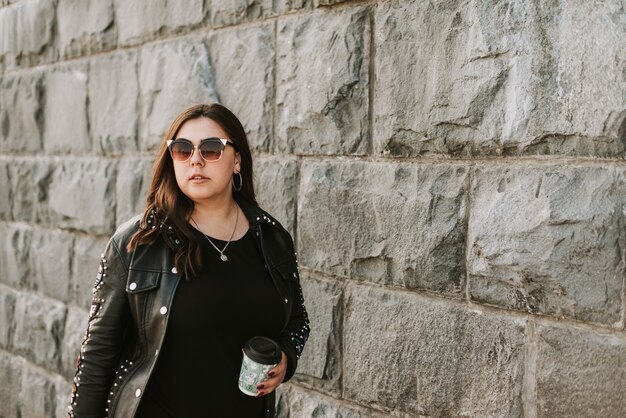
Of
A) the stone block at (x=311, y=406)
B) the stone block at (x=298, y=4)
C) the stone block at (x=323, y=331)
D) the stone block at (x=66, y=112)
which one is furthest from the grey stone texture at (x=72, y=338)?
the stone block at (x=298, y=4)

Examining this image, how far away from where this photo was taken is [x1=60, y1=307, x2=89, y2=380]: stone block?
5.25 metres

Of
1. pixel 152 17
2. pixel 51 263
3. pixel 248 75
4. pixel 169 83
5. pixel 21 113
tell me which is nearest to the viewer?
pixel 248 75

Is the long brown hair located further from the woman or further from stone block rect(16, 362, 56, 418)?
stone block rect(16, 362, 56, 418)

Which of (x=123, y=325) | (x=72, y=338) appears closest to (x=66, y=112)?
(x=72, y=338)

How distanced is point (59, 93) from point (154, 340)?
345cm

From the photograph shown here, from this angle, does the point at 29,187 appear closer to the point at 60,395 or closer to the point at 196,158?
the point at 60,395

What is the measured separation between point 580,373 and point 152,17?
3211 mm

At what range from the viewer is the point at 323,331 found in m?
3.55

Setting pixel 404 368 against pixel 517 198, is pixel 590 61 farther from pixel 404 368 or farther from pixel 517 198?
pixel 404 368

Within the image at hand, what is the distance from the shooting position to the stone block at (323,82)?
11.1 ft

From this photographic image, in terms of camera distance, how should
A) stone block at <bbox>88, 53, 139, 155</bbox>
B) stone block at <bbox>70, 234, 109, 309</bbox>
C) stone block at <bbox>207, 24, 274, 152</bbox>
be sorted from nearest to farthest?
stone block at <bbox>207, 24, 274, 152</bbox>
stone block at <bbox>88, 53, 139, 155</bbox>
stone block at <bbox>70, 234, 109, 309</bbox>

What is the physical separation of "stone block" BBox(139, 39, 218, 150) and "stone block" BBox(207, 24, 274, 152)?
0.07 m

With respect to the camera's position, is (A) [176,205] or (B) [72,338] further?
(B) [72,338]

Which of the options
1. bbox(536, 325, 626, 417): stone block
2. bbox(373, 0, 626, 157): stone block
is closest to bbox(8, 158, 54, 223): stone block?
bbox(373, 0, 626, 157): stone block
